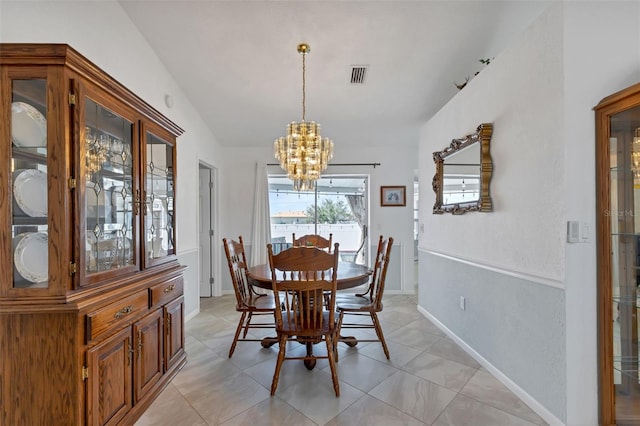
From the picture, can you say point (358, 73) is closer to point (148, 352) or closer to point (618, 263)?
point (618, 263)

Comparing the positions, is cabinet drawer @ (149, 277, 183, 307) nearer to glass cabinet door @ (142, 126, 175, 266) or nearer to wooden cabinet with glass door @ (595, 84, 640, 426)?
glass cabinet door @ (142, 126, 175, 266)

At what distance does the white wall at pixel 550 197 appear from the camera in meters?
1.68

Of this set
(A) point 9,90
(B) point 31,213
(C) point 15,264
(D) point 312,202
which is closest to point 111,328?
(C) point 15,264

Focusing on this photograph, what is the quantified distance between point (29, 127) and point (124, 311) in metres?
1.06

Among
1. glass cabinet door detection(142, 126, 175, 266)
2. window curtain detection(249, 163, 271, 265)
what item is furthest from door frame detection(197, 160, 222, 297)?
glass cabinet door detection(142, 126, 175, 266)

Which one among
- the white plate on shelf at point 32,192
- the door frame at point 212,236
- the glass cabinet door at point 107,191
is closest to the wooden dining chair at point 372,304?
the glass cabinet door at point 107,191

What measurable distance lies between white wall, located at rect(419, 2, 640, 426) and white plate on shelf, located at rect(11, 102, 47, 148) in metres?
2.72

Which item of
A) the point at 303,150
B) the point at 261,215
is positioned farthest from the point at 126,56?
the point at 261,215

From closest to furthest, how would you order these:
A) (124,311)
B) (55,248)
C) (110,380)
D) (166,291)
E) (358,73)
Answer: (55,248)
(110,380)
(124,311)
(166,291)
(358,73)

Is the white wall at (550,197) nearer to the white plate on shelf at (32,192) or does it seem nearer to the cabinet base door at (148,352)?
the cabinet base door at (148,352)

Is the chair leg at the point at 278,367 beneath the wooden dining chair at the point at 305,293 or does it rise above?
beneath

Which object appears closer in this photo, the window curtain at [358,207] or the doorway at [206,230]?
the doorway at [206,230]

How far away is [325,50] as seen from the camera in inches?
116

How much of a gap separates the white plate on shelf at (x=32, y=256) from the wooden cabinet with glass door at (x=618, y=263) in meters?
2.88
